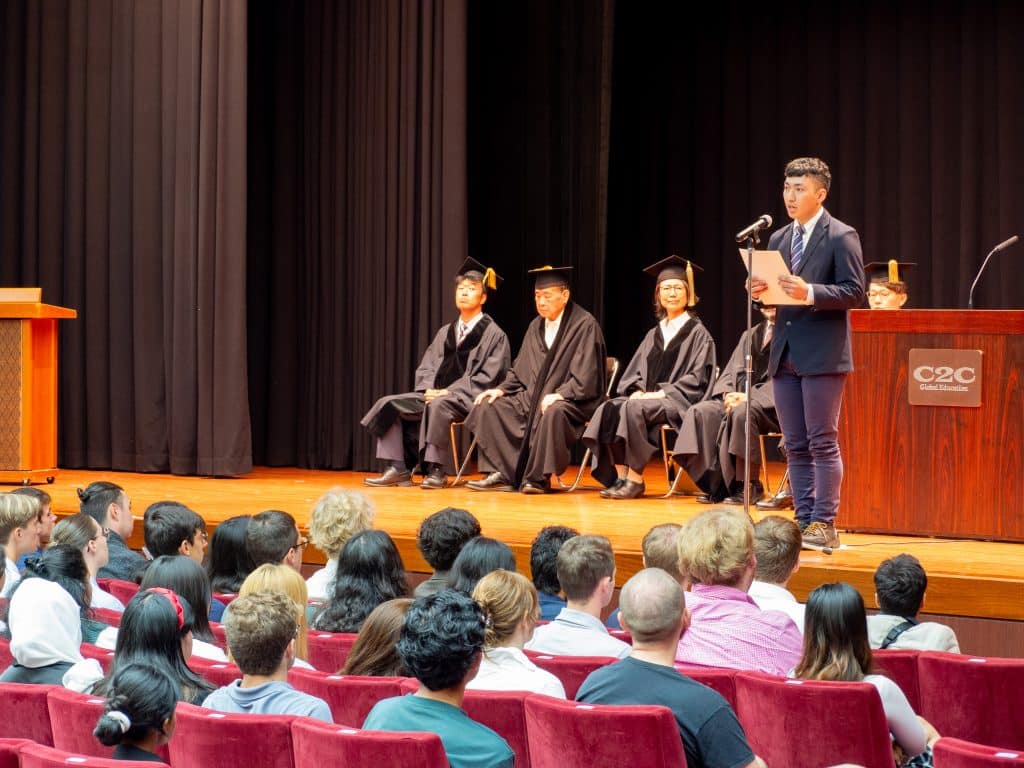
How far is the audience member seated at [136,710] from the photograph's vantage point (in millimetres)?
2697

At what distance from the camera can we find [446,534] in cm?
464

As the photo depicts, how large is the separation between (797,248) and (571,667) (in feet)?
8.17

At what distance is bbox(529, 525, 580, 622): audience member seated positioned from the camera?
170 inches

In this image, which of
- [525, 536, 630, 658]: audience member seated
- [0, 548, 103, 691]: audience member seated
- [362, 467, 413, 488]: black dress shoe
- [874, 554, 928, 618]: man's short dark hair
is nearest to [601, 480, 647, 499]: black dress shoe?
[362, 467, 413, 488]: black dress shoe

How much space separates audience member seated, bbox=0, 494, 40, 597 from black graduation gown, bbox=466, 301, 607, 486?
386cm

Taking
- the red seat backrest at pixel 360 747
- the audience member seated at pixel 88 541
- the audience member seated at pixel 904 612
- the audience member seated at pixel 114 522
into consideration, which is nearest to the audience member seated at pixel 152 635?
the red seat backrest at pixel 360 747

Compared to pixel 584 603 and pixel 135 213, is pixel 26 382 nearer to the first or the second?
pixel 135 213

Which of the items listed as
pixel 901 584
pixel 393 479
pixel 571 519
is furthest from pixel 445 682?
pixel 393 479

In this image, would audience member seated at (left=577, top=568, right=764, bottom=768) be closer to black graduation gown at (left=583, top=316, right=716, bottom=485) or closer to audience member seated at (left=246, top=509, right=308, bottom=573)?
audience member seated at (left=246, top=509, right=308, bottom=573)

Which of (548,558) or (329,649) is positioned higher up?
(548,558)

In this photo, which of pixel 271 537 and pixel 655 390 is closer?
pixel 271 537

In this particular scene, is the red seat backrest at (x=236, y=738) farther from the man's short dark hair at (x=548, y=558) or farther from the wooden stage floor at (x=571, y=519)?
the wooden stage floor at (x=571, y=519)

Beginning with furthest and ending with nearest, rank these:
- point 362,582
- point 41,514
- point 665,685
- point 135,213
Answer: point 135,213
point 41,514
point 362,582
point 665,685

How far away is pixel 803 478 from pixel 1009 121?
5.72 meters
